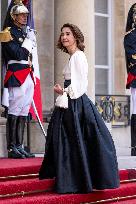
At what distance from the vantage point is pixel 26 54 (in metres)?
Answer: 8.25

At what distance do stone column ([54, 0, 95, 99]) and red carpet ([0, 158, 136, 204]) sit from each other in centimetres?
343

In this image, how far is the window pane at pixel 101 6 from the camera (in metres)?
12.5

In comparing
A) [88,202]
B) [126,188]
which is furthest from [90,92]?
[88,202]

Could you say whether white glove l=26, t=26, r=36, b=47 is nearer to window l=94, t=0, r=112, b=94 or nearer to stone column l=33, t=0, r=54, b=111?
stone column l=33, t=0, r=54, b=111

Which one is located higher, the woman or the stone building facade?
the stone building facade

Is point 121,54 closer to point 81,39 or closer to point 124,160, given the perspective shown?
point 124,160

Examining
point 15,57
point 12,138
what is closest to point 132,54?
point 15,57

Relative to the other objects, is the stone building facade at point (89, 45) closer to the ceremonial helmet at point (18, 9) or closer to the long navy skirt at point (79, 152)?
the ceremonial helmet at point (18, 9)

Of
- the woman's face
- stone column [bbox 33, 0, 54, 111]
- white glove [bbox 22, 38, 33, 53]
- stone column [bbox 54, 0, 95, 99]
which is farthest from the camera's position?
stone column [bbox 33, 0, 54, 111]

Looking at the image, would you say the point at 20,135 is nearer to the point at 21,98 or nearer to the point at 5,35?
the point at 21,98

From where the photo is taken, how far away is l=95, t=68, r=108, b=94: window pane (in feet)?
41.0

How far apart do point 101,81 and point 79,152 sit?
20.3 feet

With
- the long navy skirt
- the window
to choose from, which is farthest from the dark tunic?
the window

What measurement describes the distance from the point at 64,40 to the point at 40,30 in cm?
406
